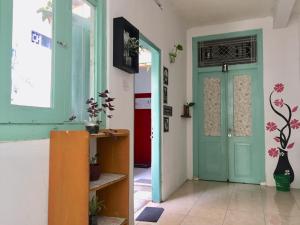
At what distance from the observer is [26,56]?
66.1 inches

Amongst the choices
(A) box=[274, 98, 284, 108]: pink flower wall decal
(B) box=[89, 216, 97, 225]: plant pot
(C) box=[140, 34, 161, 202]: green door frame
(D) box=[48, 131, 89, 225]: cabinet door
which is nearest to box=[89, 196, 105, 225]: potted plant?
(B) box=[89, 216, 97, 225]: plant pot

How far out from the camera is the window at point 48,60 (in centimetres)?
152

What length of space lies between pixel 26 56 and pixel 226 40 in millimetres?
4516

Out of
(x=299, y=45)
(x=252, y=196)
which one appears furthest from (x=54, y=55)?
(x=299, y=45)

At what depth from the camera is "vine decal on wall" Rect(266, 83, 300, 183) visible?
15.4 ft

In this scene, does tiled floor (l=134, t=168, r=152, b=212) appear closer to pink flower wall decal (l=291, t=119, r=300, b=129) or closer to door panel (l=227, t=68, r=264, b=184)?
door panel (l=227, t=68, r=264, b=184)

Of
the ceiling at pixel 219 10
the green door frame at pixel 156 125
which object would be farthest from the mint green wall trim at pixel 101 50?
the ceiling at pixel 219 10

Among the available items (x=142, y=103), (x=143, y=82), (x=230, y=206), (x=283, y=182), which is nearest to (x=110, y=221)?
(x=230, y=206)

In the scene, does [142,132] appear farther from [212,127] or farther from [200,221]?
[200,221]

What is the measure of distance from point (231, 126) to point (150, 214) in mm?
2715

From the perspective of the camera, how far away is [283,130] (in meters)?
4.83

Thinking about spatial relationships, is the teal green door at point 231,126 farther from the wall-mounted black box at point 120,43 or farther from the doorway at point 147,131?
the wall-mounted black box at point 120,43

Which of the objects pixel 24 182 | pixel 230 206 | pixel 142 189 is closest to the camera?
pixel 24 182

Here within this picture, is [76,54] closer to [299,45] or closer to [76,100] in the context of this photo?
[76,100]
